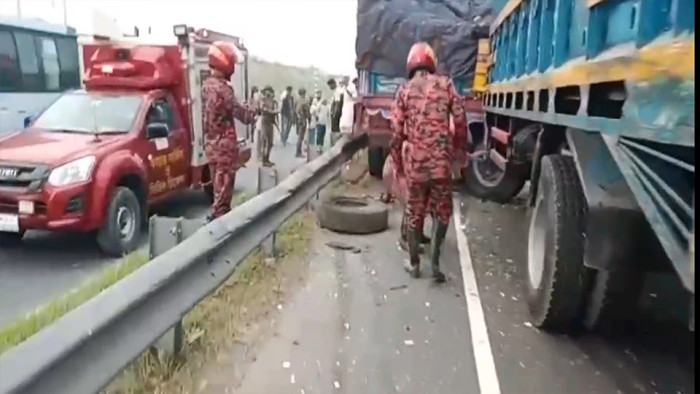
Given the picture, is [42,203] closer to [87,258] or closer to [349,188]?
[87,258]

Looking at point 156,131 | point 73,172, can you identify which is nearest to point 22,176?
point 73,172

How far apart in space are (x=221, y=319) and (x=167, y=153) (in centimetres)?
469

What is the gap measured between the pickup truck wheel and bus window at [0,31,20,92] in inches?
374

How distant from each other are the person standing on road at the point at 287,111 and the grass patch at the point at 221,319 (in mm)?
16048

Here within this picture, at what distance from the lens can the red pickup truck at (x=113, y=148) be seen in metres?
7.44

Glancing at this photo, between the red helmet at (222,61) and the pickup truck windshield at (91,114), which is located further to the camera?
the pickup truck windshield at (91,114)

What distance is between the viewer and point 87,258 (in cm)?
777

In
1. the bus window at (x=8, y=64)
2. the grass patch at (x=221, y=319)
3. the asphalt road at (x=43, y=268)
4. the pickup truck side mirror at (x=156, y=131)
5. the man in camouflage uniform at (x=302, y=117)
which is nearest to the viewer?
the grass patch at (x=221, y=319)

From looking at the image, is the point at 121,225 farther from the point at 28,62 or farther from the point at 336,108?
the point at 336,108

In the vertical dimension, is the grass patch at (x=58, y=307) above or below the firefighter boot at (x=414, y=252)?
below

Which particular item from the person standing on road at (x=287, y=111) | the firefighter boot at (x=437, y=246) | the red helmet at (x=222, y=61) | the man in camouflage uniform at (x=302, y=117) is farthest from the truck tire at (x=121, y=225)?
the person standing on road at (x=287, y=111)

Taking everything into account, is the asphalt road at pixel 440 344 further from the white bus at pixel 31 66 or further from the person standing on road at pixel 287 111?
the person standing on road at pixel 287 111

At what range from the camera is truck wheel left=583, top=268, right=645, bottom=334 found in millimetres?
4438


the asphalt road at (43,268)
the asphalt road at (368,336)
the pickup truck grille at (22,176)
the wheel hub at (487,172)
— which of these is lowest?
the asphalt road at (43,268)
